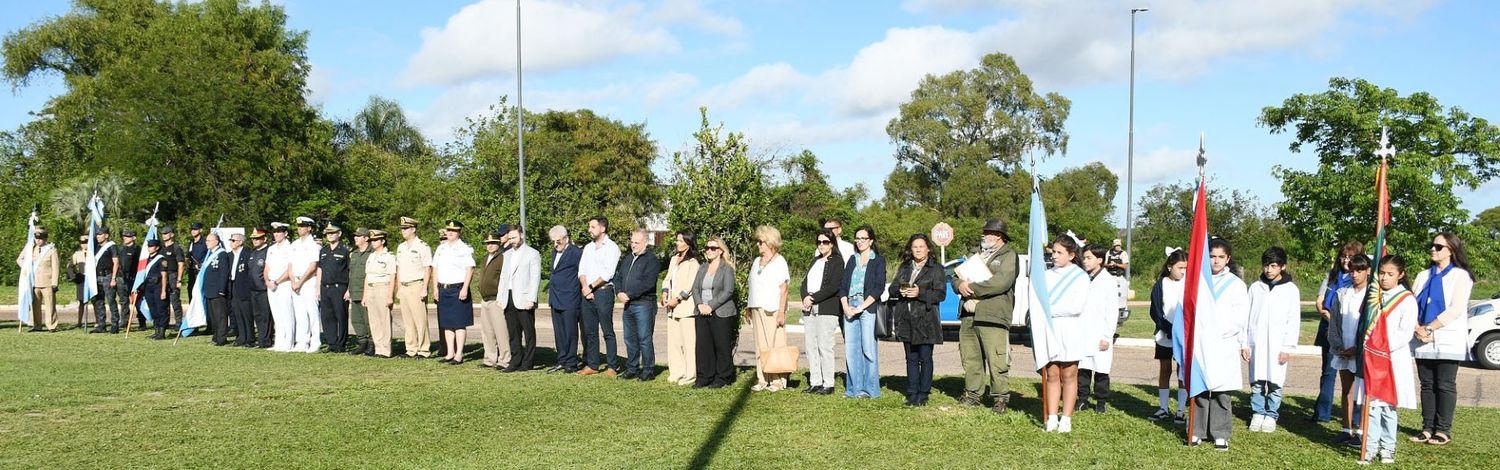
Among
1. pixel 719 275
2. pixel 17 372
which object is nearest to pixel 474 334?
pixel 17 372

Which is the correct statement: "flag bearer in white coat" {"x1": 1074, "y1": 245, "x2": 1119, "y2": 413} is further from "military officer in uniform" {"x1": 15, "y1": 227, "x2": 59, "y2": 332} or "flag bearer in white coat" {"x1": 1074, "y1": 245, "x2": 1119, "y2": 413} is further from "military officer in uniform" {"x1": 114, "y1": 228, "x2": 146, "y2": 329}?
"military officer in uniform" {"x1": 15, "y1": 227, "x2": 59, "y2": 332}

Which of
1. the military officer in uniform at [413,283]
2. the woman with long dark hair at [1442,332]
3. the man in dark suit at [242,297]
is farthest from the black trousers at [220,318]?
the woman with long dark hair at [1442,332]

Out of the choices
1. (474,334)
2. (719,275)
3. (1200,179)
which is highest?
(1200,179)

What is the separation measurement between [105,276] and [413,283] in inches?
309

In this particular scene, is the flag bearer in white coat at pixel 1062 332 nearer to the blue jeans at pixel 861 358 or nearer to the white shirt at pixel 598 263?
the blue jeans at pixel 861 358

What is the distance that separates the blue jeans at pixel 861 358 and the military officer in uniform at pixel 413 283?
18.9 ft

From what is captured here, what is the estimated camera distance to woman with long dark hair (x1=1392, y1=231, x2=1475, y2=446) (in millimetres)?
7684

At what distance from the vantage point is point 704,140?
12125mm

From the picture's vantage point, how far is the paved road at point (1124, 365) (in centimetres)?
1133

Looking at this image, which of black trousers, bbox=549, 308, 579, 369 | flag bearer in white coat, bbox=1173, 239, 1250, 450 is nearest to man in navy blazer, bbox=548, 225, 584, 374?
black trousers, bbox=549, 308, 579, 369

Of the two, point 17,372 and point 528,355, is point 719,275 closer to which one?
point 528,355

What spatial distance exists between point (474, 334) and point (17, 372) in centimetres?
663

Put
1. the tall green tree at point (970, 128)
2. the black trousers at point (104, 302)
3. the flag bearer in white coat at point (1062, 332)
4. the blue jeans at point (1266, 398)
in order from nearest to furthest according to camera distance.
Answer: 1. the flag bearer in white coat at point (1062, 332)
2. the blue jeans at point (1266, 398)
3. the black trousers at point (104, 302)
4. the tall green tree at point (970, 128)

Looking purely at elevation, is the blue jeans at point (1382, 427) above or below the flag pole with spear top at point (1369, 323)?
below
